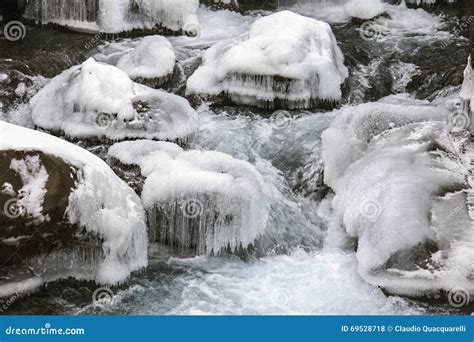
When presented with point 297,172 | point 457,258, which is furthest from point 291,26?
point 457,258

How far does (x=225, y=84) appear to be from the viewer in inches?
427

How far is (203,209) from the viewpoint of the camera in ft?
25.2

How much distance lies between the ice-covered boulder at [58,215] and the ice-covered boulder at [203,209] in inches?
16.8

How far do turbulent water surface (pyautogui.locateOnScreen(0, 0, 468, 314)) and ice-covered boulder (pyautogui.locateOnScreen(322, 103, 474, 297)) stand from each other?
215 mm

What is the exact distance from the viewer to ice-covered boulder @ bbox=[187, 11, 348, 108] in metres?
10.7

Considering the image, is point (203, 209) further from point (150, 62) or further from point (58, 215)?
point (150, 62)

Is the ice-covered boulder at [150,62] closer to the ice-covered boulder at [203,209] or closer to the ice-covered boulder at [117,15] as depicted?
the ice-covered boulder at [117,15]

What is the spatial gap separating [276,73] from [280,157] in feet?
4.89

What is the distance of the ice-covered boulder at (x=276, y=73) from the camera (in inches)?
421

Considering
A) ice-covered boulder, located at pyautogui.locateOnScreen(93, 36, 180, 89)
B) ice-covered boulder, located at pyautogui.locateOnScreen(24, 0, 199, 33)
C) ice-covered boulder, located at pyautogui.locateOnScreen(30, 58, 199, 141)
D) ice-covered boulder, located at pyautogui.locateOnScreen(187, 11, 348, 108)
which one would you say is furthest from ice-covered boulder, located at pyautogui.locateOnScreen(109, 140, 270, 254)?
ice-covered boulder, located at pyautogui.locateOnScreen(24, 0, 199, 33)

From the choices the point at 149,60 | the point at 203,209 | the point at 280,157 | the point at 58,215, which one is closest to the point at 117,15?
the point at 149,60

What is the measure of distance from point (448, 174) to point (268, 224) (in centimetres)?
187

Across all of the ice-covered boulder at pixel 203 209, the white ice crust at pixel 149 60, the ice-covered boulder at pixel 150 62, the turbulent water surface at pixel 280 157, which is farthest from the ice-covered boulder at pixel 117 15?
the ice-covered boulder at pixel 203 209

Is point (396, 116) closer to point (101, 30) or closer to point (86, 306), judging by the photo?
point (86, 306)
